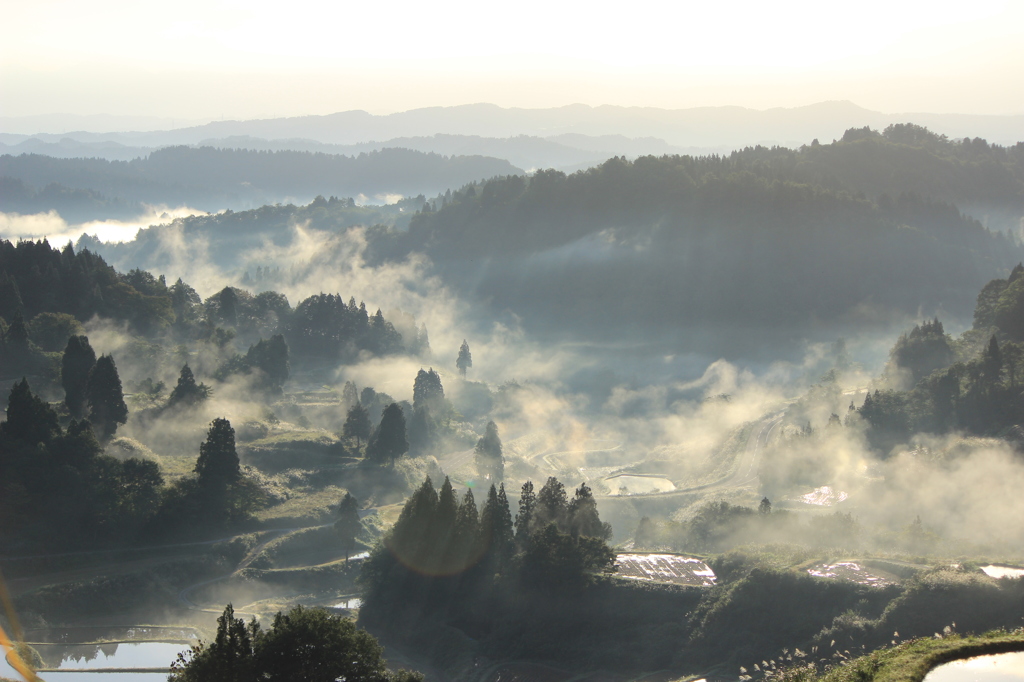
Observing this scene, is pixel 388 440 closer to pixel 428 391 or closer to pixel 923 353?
pixel 428 391

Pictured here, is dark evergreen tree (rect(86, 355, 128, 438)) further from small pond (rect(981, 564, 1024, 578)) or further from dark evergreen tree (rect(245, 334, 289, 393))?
small pond (rect(981, 564, 1024, 578))

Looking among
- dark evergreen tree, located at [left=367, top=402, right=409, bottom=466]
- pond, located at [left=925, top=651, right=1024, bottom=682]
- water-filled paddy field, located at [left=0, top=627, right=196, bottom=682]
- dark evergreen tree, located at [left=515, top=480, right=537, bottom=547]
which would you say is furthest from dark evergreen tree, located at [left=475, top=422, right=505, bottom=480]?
pond, located at [left=925, top=651, right=1024, bottom=682]

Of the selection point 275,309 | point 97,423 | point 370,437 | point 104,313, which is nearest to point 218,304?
point 275,309

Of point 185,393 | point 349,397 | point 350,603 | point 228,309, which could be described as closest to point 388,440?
point 349,397

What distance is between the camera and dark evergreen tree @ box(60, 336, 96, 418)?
9544 centimetres

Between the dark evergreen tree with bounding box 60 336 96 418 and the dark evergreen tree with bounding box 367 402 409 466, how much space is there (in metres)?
36.3

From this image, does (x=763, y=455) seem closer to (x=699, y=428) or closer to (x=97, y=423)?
(x=699, y=428)

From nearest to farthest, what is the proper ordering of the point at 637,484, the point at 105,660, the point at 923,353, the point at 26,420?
the point at 105,660
the point at 26,420
the point at 923,353
the point at 637,484

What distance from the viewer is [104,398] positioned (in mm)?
94438

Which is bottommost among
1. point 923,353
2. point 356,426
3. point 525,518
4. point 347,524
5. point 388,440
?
point 347,524

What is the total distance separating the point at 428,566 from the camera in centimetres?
7281

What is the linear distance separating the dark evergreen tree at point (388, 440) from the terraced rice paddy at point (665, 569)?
50054 millimetres

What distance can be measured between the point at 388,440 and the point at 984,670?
89.6 meters

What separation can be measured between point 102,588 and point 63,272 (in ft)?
246
